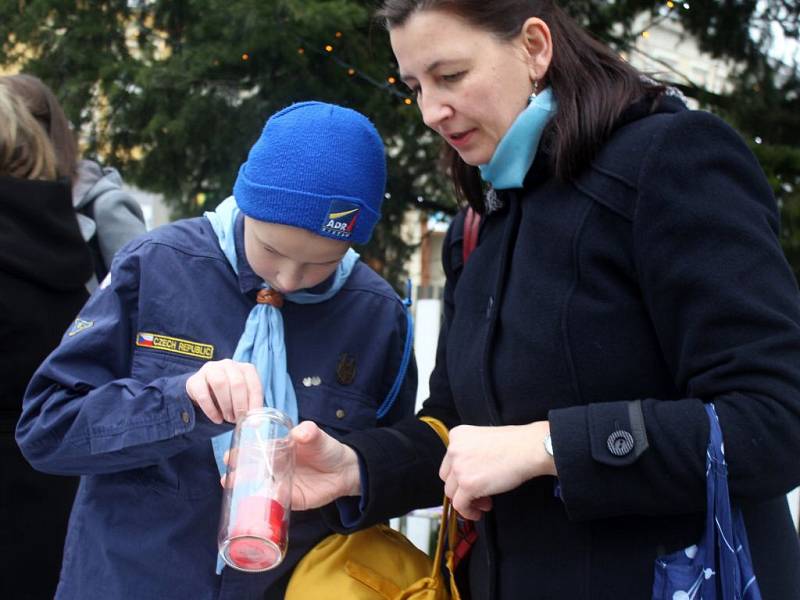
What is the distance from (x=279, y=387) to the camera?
2.04 metres

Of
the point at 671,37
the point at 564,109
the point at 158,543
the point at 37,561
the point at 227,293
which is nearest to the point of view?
the point at 564,109

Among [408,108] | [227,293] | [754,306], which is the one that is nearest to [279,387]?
[227,293]

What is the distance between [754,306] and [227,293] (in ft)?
3.72

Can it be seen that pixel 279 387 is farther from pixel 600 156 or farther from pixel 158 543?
pixel 600 156

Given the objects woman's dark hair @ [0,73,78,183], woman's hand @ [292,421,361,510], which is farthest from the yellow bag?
woman's dark hair @ [0,73,78,183]

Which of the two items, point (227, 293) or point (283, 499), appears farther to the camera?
point (227, 293)

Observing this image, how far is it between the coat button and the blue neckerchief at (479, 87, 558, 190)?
1.61 ft

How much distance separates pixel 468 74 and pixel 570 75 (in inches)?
7.0

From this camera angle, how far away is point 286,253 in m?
2.03

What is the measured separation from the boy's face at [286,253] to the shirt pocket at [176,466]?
25 centimetres

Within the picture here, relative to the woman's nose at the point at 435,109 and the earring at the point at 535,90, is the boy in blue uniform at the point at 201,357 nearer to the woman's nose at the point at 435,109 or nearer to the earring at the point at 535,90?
the woman's nose at the point at 435,109

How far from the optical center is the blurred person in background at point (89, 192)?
3.14m

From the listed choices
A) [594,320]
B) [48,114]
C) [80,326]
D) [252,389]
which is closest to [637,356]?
[594,320]

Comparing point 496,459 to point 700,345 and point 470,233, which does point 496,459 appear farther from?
point 470,233
